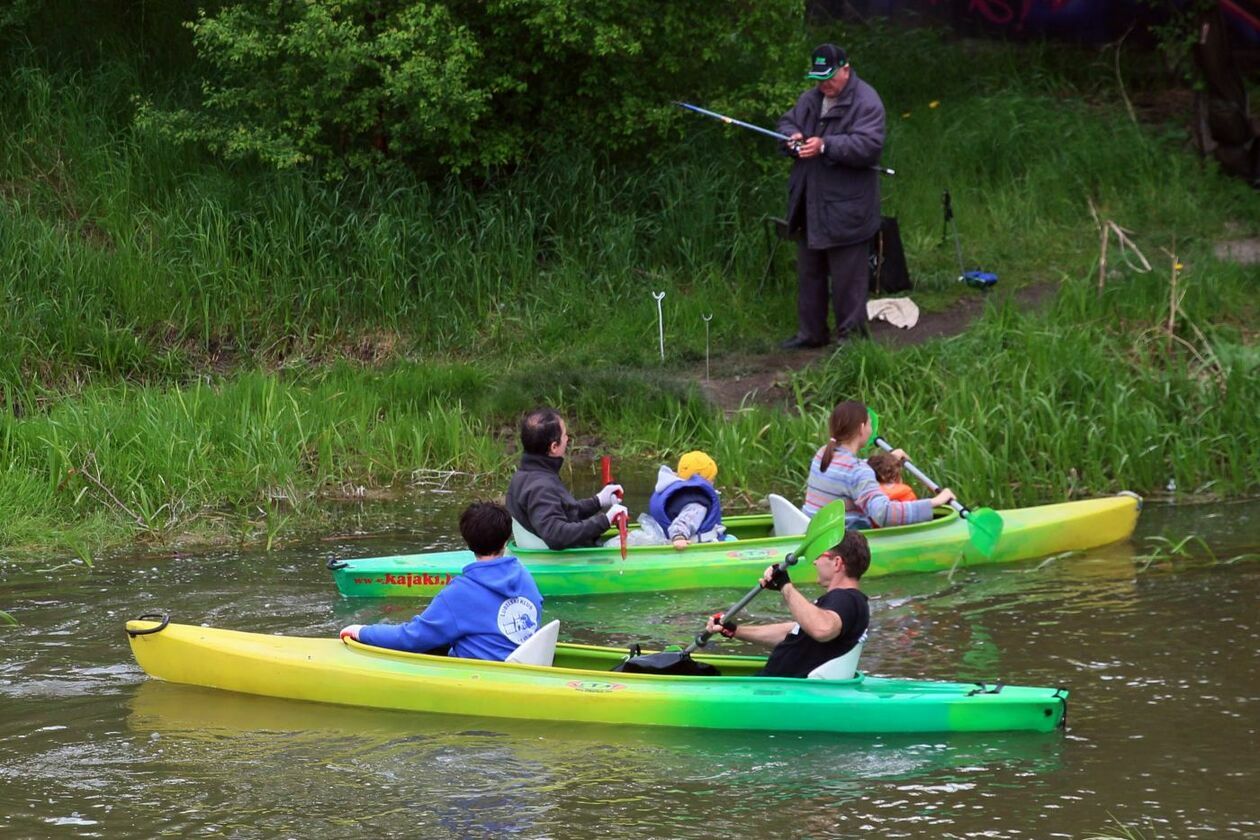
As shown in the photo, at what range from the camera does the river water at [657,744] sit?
595cm

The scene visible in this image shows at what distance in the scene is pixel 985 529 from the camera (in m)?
9.41

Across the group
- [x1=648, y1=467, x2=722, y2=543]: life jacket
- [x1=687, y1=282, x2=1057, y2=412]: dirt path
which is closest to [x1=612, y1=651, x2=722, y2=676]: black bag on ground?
[x1=648, y1=467, x2=722, y2=543]: life jacket

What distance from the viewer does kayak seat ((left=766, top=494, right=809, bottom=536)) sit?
9.03 m

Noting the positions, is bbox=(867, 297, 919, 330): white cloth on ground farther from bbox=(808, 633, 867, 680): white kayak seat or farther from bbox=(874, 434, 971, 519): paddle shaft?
bbox=(808, 633, 867, 680): white kayak seat

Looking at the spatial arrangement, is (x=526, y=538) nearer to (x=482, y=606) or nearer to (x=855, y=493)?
(x=855, y=493)

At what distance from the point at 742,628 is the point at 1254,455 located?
16.4ft

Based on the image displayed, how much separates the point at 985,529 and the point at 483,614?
11.4 ft

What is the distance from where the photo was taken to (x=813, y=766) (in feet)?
21.3

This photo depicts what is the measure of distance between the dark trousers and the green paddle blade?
130 inches

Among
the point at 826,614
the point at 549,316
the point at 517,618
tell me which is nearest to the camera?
the point at 826,614

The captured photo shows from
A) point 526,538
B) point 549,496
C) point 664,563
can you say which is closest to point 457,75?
point 526,538

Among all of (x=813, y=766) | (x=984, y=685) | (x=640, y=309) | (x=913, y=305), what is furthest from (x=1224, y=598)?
(x=640, y=309)

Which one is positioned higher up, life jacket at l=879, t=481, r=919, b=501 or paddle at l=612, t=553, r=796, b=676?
life jacket at l=879, t=481, r=919, b=501

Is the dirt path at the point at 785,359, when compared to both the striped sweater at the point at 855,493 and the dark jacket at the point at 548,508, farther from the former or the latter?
the dark jacket at the point at 548,508
